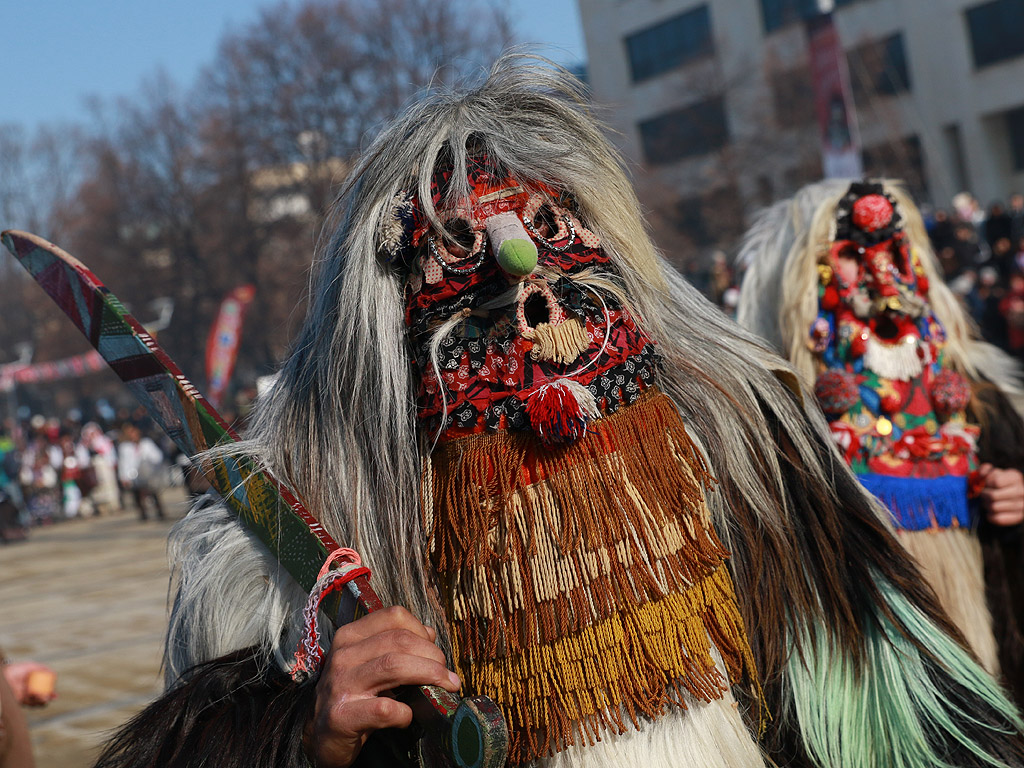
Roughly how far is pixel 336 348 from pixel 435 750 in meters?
0.58

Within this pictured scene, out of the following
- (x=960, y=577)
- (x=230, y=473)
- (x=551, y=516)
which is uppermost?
(x=230, y=473)

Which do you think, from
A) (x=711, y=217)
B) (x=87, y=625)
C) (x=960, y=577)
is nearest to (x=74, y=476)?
(x=87, y=625)

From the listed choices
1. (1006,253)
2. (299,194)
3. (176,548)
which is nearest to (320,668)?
(176,548)

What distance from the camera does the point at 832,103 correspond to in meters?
12.2

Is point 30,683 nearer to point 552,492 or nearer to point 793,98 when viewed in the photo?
point 552,492

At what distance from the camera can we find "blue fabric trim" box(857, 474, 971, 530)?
2.54m

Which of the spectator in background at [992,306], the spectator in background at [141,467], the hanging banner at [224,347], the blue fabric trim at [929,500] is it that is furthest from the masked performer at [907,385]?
the spectator in background at [141,467]

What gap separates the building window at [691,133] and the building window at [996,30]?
5643 millimetres

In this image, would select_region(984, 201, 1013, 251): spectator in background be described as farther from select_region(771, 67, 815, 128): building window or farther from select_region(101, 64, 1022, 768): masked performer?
select_region(771, 67, 815, 128): building window

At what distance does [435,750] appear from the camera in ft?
4.28

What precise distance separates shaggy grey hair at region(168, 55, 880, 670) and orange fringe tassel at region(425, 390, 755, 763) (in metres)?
0.09

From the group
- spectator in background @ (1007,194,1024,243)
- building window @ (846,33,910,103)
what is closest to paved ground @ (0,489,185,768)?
spectator in background @ (1007,194,1024,243)

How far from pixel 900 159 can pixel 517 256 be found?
21.2 metres

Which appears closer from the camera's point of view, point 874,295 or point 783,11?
point 874,295
